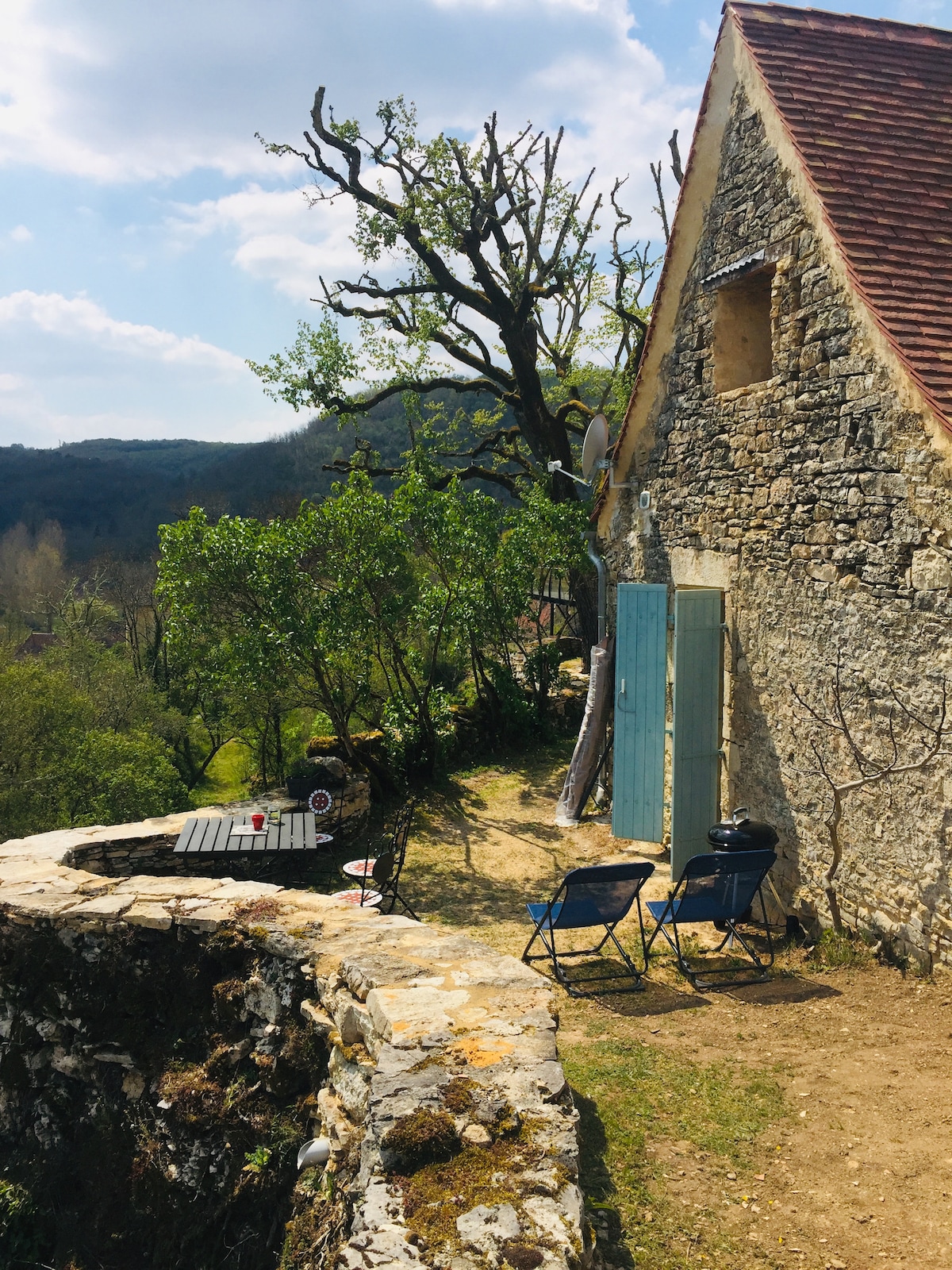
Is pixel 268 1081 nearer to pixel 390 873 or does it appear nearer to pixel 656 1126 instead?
pixel 656 1126

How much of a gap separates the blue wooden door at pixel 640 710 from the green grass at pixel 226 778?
16.4 meters

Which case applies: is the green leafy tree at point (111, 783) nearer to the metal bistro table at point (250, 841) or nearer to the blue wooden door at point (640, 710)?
the metal bistro table at point (250, 841)

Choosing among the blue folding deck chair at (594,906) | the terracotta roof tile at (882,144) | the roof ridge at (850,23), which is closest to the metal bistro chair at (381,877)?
the blue folding deck chair at (594,906)

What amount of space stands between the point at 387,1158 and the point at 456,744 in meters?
9.46

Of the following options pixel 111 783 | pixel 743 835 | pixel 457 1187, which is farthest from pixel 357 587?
pixel 457 1187

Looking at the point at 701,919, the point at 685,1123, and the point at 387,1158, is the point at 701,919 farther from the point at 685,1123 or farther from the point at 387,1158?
the point at 387,1158

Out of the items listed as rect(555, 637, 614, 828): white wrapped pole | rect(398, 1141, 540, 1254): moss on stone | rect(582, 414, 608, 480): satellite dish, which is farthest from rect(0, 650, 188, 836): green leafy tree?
rect(398, 1141, 540, 1254): moss on stone

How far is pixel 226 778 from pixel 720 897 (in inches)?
929

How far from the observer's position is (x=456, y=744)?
1218 cm

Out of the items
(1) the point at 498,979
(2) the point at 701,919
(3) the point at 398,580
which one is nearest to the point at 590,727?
(3) the point at 398,580

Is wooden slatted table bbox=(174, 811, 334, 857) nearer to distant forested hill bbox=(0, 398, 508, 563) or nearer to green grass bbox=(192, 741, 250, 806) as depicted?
green grass bbox=(192, 741, 250, 806)

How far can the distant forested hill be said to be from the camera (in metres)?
47.2

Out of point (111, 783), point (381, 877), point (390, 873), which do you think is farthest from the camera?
point (111, 783)

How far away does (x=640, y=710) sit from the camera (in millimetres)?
8172
